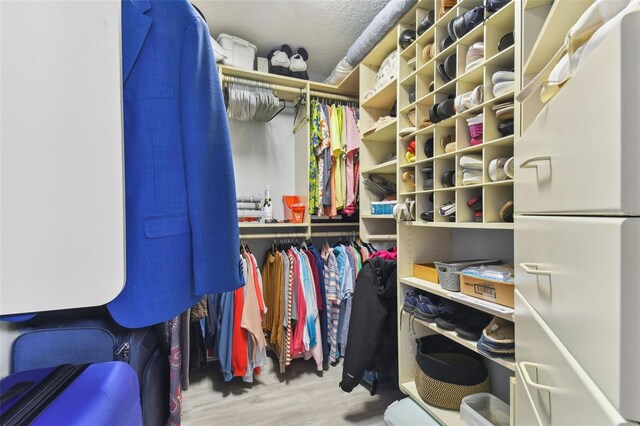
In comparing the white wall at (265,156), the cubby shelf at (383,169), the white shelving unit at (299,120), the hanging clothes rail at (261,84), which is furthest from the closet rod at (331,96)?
the cubby shelf at (383,169)

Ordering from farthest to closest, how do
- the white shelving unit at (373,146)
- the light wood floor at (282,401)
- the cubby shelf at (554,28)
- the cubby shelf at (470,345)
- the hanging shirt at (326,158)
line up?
the hanging shirt at (326,158) → the white shelving unit at (373,146) → the light wood floor at (282,401) → the cubby shelf at (470,345) → the cubby shelf at (554,28)

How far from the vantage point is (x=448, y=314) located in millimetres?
1337

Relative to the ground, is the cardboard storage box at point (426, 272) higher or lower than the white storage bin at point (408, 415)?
higher

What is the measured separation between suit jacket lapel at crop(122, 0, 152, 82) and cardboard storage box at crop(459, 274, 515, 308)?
4.36 feet

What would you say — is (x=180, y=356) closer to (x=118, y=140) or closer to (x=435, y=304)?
(x=118, y=140)

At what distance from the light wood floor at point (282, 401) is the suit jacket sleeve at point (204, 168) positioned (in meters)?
1.26

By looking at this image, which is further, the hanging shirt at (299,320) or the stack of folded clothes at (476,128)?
the hanging shirt at (299,320)

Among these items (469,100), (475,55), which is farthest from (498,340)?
(475,55)

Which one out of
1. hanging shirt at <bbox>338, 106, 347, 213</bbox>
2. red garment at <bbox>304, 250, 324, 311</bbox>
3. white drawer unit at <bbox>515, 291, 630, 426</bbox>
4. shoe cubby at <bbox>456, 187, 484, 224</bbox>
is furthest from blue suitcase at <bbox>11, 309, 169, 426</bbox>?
hanging shirt at <bbox>338, 106, 347, 213</bbox>

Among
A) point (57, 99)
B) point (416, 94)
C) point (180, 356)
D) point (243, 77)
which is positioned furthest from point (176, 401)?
point (243, 77)

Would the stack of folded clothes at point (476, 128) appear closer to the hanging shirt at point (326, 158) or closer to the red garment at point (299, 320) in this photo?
the hanging shirt at point (326, 158)

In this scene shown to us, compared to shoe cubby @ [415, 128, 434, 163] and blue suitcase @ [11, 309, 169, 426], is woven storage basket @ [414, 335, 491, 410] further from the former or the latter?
blue suitcase @ [11, 309, 169, 426]

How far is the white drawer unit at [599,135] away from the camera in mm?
331

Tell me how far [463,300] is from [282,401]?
50.1 inches
